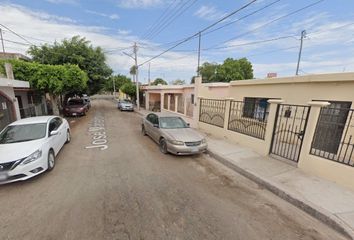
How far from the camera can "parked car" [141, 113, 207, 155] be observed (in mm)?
6180

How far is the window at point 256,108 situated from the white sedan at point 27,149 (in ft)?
28.5

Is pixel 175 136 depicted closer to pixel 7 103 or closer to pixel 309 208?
pixel 309 208

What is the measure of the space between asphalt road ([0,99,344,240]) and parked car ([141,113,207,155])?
77cm

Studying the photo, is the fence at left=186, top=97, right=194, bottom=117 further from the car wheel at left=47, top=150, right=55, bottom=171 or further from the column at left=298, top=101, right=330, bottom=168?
the car wheel at left=47, top=150, right=55, bottom=171

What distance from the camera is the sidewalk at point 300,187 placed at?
3.32 metres

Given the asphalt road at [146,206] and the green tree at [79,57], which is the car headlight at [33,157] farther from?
the green tree at [79,57]

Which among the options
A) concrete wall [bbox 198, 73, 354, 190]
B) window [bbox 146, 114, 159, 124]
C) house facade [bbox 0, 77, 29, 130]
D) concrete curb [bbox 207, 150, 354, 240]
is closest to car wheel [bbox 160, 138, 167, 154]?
window [bbox 146, 114, 159, 124]

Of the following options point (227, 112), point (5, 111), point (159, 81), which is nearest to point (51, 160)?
point (5, 111)

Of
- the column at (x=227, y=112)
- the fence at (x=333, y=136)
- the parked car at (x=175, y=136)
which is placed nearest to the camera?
the fence at (x=333, y=136)

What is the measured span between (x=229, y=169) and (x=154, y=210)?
311 cm

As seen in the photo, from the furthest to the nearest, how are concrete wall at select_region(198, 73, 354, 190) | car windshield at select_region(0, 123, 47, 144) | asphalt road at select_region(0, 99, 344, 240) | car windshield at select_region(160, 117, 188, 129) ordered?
1. car windshield at select_region(160, 117, 188, 129)
2. car windshield at select_region(0, 123, 47, 144)
3. concrete wall at select_region(198, 73, 354, 190)
4. asphalt road at select_region(0, 99, 344, 240)

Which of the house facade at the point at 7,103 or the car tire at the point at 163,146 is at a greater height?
the house facade at the point at 7,103

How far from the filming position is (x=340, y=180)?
4324 millimetres

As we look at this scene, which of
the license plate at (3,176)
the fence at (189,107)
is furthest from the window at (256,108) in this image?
the license plate at (3,176)
